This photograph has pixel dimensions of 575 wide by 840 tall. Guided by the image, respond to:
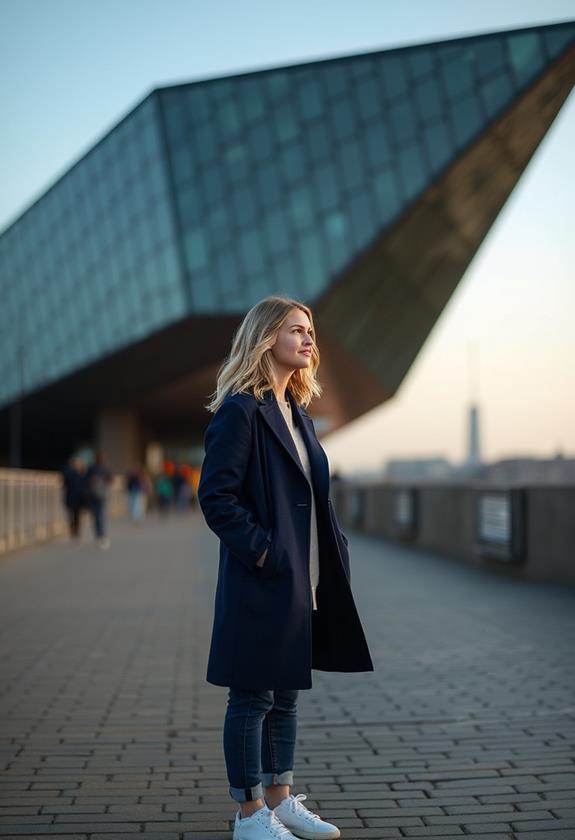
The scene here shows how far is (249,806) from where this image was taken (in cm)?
350

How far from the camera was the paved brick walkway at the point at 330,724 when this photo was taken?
384cm

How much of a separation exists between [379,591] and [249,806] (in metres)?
8.29

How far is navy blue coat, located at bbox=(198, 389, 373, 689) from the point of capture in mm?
3449

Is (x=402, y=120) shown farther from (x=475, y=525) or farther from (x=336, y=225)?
(x=475, y=525)

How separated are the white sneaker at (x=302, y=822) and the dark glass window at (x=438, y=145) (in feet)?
105

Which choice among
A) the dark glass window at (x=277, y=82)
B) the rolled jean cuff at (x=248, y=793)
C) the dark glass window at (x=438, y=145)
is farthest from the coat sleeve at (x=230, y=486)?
the dark glass window at (x=277, y=82)

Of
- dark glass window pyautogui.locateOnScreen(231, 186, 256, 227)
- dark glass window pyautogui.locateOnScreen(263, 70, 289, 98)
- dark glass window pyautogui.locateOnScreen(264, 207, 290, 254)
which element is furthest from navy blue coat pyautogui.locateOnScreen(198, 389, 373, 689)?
dark glass window pyautogui.locateOnScreen(263, 70, 289, 98)

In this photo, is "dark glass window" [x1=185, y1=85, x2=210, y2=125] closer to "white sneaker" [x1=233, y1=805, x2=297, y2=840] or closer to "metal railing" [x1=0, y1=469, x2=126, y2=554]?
"metal railing" [x1=0, y1=469, x2=126, y2=554]

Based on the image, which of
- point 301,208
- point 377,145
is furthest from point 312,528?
point 301,208

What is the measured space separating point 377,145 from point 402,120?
1.18 m

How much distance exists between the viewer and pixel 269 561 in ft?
11.3

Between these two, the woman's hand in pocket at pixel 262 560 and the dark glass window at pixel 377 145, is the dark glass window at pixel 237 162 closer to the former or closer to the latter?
the dark glass window at pixel 377 145

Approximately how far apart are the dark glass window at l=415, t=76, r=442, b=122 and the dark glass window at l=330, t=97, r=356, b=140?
8.10 ft

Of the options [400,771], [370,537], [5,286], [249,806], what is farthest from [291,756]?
[5,286]
